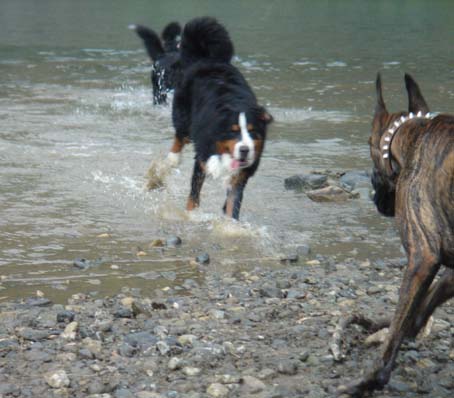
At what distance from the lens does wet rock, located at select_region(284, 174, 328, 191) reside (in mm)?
7738

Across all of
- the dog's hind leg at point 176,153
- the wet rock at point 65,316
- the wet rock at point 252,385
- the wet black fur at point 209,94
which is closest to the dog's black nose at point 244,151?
the wet black fur at point 209,94

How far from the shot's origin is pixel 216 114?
6.55 metres

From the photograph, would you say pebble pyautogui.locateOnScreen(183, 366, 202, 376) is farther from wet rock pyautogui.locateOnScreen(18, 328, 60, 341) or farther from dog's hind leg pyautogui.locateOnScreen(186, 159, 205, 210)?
dog's hind leg pyautogui.locateOnScreen(186, 159, 205, 210)

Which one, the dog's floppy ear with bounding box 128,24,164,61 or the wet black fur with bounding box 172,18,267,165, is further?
the dog's floppy ear with bounding box 128,24,164,61

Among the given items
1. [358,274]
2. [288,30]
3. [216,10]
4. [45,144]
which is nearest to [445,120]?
[358,274]

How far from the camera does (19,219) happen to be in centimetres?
669

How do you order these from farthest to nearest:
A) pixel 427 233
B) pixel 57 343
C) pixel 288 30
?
pixel 288 30
pixel 57 343
pixel 427 233

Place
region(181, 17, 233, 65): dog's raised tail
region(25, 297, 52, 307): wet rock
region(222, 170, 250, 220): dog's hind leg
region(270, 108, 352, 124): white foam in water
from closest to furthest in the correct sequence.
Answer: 1. region(25, 297, 52, 307): wet rock
2. region(222, 170, 250, 220): dog's hind leg
3. region(181, 17, 233, 65): dog's raised tail
4. region(270, 108, 352, 124): white foam in water

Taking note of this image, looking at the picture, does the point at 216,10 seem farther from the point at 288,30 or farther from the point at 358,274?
the point at 358,274

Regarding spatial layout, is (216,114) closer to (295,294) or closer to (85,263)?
(85,263)

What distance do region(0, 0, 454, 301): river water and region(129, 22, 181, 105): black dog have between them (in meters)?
0.55

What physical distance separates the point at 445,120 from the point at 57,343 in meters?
2.10

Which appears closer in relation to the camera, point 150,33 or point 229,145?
point 229,145

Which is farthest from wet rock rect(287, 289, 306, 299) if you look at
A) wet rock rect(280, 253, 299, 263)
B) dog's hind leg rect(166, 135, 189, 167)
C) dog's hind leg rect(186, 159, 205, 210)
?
dog's hind leg rect(166, 135, 189, 167)
